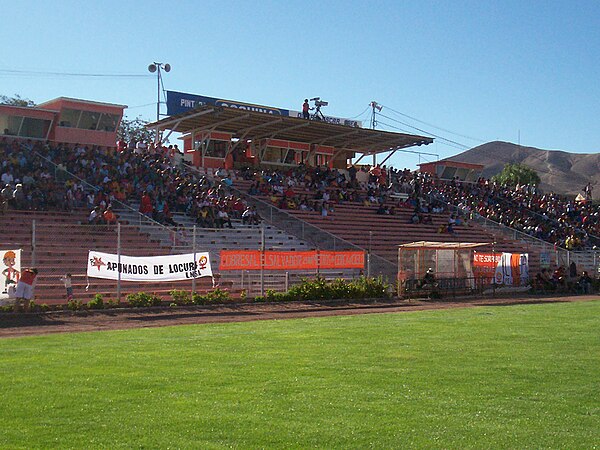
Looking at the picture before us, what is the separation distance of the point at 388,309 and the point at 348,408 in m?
17.5

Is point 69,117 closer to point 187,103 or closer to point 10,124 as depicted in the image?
point 10,124

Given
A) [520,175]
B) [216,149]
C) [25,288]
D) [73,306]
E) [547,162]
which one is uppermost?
[547,162]

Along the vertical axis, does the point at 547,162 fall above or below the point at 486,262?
above

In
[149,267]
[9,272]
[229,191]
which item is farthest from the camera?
[229,191]

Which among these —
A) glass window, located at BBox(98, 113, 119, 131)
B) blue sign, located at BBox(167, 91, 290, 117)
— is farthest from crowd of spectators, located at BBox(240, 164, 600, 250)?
glass window, located at BBox(98, 113, 119, 131)

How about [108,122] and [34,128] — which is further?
[108,122]

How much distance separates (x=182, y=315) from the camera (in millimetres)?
22219

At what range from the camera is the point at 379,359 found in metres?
12.0

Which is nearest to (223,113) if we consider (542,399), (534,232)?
(534,232)

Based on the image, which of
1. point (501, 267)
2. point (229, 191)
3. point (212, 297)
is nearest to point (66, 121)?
point (229, 191)

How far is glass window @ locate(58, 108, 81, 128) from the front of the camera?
38062mm

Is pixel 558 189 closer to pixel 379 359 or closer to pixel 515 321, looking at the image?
pixel 515 321

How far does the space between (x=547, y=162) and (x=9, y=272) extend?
133722 millimetres

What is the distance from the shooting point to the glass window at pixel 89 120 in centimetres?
3875
